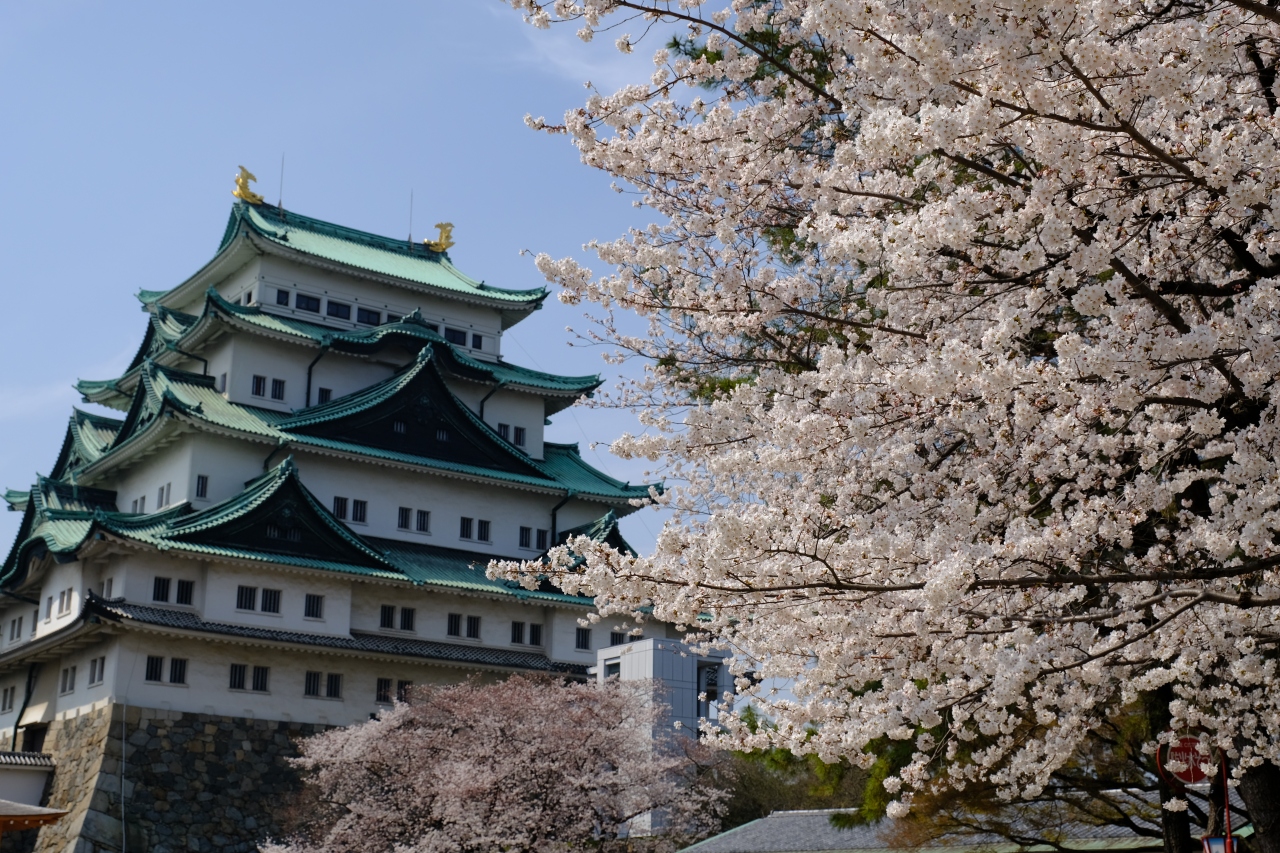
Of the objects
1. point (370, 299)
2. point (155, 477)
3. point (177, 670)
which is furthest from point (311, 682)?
point (370, 299)

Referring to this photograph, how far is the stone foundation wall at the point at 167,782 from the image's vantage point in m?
29.2

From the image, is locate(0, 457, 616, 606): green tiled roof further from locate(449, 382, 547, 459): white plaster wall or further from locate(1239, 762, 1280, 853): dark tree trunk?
locate(1239, 762, 1280, 853): dark tree trunk

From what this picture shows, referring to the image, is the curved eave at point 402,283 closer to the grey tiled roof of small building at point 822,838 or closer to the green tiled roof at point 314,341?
the green tiled roof at point 314,341

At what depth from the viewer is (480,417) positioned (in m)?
42.5

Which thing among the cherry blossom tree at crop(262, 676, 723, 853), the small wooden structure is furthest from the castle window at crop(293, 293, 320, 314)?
the small wooden structure

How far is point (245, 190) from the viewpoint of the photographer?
4269 cm

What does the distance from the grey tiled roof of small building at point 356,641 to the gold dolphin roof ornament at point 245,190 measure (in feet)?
54.5

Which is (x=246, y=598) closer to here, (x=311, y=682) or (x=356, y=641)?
(x=311, y=682)

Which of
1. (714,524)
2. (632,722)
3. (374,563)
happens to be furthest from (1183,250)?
(374,563)

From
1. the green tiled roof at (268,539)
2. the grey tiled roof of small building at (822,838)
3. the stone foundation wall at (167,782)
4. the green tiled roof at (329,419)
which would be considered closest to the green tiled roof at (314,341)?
the green tiled roof at (329,419)

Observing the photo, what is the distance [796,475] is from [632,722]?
67.2ft

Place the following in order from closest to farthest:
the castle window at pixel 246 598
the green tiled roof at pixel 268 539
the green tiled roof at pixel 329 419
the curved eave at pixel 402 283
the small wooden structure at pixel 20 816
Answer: the small wooden structure at pixel 20 816, the green tiled roof at pixel 268 539, the castle window at pixel 246 598, the green tiled roof at pixel 329 419, the curved eave at pixel 402 283

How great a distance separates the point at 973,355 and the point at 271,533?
30.5 m

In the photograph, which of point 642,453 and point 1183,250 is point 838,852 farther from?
point 1183,250
